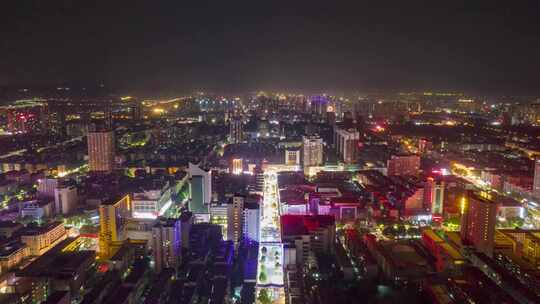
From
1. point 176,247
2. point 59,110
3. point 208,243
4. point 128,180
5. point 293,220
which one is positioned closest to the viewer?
point 176,247

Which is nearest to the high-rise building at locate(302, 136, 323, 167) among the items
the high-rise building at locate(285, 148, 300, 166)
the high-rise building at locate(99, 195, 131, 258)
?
the high-rise building at locate(285, 148, 300, 166)

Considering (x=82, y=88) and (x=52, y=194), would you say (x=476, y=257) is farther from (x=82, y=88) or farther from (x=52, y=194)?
(x=82, y=88)

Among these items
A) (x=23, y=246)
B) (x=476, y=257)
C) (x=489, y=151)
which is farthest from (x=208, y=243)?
(x=489, y=151)

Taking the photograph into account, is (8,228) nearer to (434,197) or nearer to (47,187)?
(47,187)

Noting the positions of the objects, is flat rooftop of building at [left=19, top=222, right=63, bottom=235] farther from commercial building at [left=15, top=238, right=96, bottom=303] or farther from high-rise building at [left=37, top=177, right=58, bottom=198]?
high-rise building at [left=37, top=177, right=58, bottom=198]

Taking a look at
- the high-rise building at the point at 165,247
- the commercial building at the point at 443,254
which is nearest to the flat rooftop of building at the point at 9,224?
the high-rise building at the point at 165,247
